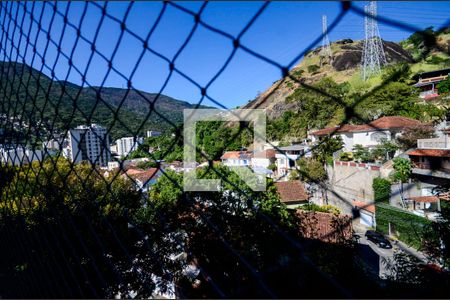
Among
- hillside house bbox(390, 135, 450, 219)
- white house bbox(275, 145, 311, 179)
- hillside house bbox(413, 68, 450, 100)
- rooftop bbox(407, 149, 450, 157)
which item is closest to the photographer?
white house bbox(275, 145, 311, 179)

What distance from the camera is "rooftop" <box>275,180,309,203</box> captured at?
7453 millimetres

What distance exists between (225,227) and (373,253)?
3.67 meters

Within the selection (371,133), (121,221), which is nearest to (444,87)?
(371,133)

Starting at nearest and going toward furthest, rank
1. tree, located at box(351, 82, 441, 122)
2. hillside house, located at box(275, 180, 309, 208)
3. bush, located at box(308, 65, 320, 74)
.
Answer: hillside house, located at box(275, 180, 309, 208) < tree, located at box(351, 82, 441, 122) < bush, located at box(308, 65, 320, 74)

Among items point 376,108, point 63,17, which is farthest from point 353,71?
point 63,17

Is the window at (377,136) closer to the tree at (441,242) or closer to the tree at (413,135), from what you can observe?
the tree at (413,135)

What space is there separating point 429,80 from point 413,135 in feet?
19.0

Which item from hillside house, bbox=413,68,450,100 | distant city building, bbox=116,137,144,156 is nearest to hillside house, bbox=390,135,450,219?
distant city building, bbox=116,137,144,156

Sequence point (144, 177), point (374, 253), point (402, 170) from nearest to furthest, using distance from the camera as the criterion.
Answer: point (374, 253) → point (144, 177) → point (402, 170)

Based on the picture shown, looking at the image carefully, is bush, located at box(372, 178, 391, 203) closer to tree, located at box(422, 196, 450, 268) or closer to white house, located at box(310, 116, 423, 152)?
white house, located at box(310, 116, 423, 152)

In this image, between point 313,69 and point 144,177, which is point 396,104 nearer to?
point 144,177

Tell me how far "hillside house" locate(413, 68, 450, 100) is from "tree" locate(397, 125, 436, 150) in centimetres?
430

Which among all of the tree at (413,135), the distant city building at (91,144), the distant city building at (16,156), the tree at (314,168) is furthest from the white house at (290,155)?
the tree at (413,135)

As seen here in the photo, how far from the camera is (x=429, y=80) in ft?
39.0
